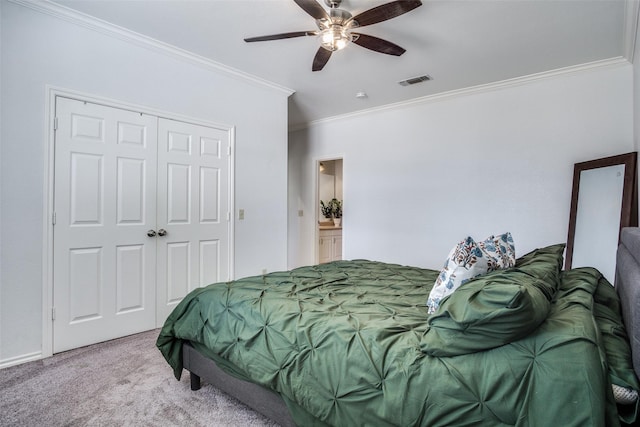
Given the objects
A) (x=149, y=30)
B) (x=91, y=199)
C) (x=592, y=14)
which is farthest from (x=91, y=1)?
(x=592, y=14)

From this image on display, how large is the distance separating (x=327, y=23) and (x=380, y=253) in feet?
10.5

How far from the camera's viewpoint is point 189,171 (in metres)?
3.36

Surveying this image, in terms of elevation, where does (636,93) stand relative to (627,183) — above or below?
above

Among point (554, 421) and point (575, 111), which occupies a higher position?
point (575, 111)

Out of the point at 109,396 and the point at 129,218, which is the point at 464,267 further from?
the point at 129,218

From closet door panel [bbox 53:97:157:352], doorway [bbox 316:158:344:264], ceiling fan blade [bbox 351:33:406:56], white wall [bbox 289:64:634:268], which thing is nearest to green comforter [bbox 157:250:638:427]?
closet door panel [bbox 53:97:157:352]

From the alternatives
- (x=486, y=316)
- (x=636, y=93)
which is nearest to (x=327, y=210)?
(x=636, y=93)

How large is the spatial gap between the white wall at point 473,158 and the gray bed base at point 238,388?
3.21 metres

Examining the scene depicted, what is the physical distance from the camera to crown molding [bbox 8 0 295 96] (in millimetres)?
2488

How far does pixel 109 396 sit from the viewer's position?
1988mm

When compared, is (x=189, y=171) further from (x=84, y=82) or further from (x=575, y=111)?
(x=575, y=111)

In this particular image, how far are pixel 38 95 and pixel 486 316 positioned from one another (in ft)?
10.4

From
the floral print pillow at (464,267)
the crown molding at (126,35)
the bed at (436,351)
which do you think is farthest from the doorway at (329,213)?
the floral print pillow at (464,267)

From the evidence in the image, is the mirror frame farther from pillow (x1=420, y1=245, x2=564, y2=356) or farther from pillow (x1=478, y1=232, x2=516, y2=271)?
pillow (x1=420, y1=245, x2=564, y2=356)
